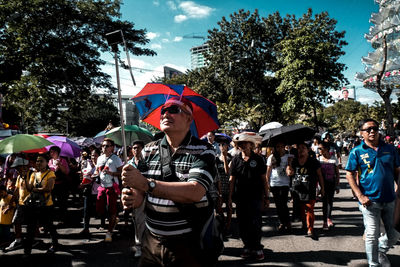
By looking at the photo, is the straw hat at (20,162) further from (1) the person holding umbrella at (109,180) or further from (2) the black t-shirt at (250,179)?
(2) the black t-shirt at (250,179)

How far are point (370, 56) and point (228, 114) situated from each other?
83.6 feet

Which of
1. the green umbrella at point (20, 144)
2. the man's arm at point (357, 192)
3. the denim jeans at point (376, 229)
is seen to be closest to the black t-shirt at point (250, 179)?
the man's arm at point (357, 192)

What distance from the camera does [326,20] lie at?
778 inches

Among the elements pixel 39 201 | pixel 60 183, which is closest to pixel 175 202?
pixel 39 201

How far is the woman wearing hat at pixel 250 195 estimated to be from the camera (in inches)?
175

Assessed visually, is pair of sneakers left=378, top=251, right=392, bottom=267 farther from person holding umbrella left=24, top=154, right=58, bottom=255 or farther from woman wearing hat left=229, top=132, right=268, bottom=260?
person holding umbrella left=24, top=154, right=58, bottom=255

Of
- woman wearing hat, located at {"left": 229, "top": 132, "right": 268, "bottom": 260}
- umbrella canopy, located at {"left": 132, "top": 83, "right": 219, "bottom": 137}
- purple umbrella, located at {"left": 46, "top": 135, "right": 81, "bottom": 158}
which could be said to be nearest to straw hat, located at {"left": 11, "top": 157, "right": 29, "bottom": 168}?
purple umbrella, located at {"left": 46, "top": 135, "right": 81, "bottom": 158}

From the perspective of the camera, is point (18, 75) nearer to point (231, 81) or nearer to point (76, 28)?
point (76, 28)

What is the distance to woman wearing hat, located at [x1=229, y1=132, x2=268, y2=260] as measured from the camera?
4449 millimetres

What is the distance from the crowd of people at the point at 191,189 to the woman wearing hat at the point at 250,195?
16 millimetres

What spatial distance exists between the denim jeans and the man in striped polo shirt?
253 cm

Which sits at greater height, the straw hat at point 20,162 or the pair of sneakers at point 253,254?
the straw hat at point 20,162

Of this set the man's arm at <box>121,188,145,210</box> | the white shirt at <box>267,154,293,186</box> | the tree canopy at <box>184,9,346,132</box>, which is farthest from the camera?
the tree canopy at <box>184,9,346,132</box>

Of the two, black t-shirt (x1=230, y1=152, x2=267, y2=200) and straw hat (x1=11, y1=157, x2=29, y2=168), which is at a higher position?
straw hat (x1=11, y1=157, x2=29, y2=168)
